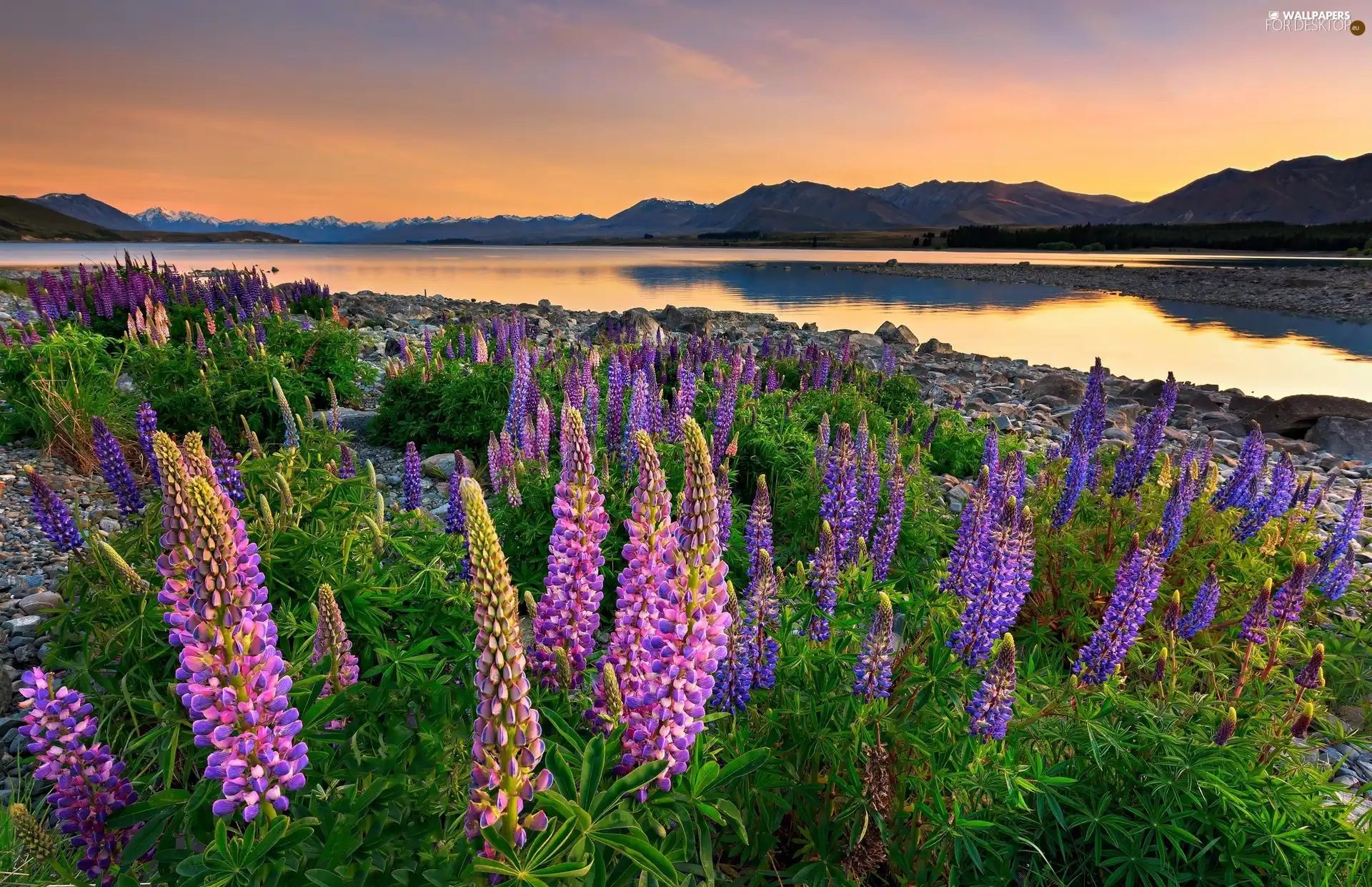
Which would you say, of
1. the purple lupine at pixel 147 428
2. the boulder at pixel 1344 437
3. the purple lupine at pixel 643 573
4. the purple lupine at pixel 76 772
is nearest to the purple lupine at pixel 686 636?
the purple lupine at pixel 643 573

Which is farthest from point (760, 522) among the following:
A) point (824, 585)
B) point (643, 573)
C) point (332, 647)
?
point (332, 647)

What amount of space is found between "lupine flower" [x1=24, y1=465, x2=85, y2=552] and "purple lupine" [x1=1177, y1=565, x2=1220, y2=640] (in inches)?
285

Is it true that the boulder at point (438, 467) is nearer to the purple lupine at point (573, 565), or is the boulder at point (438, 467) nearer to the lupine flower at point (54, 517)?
the lupine flower at point (54, 517)

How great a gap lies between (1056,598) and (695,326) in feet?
68.3

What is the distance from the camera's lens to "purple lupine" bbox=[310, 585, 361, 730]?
8.66 ft

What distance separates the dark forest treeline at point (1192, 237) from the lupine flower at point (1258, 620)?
4535 inches

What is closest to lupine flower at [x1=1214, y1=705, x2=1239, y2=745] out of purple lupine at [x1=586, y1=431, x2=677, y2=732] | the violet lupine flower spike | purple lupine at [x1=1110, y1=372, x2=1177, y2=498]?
purple lupine at [x1=586, y1=431, x2=677, y2=732]

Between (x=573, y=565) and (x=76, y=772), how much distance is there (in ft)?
6.21

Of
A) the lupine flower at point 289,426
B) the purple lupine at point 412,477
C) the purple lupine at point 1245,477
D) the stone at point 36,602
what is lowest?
the stone at point 36,602

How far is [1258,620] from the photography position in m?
4.07

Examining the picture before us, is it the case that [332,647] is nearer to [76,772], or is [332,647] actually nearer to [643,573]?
[76,772]

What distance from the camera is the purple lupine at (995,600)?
378 cm

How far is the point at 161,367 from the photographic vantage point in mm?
9547

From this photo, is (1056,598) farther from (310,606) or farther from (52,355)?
(52,355)
